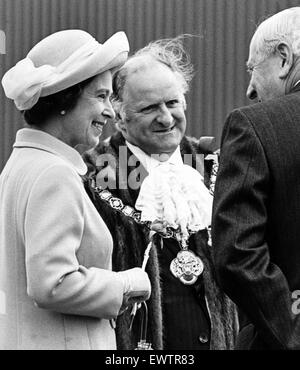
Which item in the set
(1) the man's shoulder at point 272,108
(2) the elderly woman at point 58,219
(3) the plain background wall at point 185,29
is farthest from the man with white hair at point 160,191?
(3) the plain background wall at point 185,29

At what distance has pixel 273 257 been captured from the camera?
96.6 inches

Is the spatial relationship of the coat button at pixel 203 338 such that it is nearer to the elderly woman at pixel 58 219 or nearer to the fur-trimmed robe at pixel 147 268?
the fur-trimmed robe at pixel 147 268

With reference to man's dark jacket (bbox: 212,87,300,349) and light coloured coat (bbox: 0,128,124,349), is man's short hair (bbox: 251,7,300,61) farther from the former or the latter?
light coloured coat (bbox: 0,128,124,349)

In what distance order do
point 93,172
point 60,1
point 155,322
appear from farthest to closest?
point 60,1 → point 93,172 → point 155,322

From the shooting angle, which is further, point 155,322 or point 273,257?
point 155,322

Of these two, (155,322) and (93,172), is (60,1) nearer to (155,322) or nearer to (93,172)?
(93,172)

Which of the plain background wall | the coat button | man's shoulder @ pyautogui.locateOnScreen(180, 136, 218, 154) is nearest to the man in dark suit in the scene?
→ the coat button

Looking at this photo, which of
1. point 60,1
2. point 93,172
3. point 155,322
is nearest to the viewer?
point 155,322

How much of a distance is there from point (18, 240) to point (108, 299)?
11.4 inches

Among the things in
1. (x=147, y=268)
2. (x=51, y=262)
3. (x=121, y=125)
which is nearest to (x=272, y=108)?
(x=51, y=262)

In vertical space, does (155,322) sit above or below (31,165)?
below

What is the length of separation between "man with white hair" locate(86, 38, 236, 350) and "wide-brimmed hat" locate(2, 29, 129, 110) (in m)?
0.94

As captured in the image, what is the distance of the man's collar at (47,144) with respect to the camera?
2689 millimetres

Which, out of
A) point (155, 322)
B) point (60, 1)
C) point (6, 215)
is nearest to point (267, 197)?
point (6, 215)
